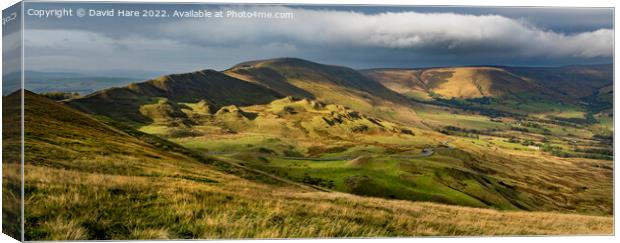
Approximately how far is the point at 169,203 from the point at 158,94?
39.9 feet

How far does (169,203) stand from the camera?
84.7ft

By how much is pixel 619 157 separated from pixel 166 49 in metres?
24.0

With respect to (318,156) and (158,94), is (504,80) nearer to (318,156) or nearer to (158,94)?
(318,156)

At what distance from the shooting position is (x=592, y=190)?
3872cm

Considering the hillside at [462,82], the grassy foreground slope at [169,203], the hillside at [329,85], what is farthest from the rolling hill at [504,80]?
the grassy foreground slope at [169,203]

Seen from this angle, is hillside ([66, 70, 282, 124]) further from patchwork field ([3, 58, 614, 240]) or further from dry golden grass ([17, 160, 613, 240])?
dry golden grass ([17, 160, 613, 240])

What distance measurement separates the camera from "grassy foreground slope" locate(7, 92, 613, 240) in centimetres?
2462

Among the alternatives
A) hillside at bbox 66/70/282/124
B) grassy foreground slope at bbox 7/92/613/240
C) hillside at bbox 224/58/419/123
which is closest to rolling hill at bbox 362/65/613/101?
hillside at bbox 224/58/419/123

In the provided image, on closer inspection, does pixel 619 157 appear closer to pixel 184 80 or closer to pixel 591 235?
pixel 591 235

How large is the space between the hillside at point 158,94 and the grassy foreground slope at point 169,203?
2.07 meters

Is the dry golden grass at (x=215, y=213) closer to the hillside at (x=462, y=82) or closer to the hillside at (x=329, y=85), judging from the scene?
the hillside at (x=329, y=85)

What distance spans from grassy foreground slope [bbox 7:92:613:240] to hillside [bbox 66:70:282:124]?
6.79ft

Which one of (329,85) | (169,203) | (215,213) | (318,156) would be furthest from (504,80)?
(169,203)

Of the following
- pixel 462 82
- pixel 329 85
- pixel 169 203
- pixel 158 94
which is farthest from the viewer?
pixel 329 85
